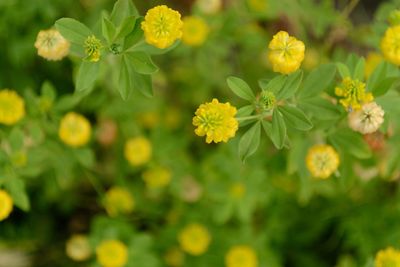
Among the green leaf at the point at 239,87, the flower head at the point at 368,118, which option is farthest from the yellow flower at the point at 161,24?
the flower head at the point at 368,118

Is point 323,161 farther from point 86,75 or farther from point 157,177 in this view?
point 157,177

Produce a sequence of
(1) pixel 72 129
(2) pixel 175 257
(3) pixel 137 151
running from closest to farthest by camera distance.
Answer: (1) pixel 72 129 < (3) pixel 137 151 < (2) pixel 175 257

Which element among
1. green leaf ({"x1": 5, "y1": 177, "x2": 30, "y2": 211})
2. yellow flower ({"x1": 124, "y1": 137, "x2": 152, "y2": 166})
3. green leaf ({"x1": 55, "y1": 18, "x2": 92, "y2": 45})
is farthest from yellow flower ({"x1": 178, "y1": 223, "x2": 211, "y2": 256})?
green leaf ({"x1": 55, "y1": 18, "x2": 92, "y2": 45})

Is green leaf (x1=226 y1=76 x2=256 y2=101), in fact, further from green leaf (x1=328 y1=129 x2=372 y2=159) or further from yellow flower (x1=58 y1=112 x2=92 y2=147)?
yellow flower (x1=58 y1=112 x2=92 y2=147)

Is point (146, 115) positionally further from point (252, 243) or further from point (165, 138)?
point (252, 243)

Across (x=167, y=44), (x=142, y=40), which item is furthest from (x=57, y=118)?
(x=167, y=44)

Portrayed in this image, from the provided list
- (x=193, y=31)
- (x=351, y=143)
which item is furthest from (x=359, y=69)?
(x=193, y=31)

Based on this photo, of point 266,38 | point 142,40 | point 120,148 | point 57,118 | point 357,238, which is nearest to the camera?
point 142,40
